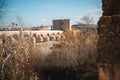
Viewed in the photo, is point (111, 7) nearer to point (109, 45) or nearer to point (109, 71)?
point (109, 45)

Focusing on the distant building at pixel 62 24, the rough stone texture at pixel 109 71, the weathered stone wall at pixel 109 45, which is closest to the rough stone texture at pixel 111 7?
the weathered stone wall at pixel 109 45

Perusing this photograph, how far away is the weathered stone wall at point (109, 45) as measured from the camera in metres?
2.02

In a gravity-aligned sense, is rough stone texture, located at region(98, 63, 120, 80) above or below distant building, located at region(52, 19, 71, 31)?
above

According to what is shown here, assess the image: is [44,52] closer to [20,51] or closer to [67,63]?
[67,63]

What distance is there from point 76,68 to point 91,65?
88 cm

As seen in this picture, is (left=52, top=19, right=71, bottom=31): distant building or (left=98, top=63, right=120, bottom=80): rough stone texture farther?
(left=52, top=19, right=71, bottom=31): distant building

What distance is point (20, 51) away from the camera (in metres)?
14.3

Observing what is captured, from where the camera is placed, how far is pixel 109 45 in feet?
6.68

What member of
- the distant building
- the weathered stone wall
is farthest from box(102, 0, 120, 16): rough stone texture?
the distant building

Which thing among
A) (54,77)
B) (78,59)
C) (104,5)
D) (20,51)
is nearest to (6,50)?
(20,51)

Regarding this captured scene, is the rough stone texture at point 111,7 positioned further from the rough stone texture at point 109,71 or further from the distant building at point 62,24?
the distant building at point 62,24

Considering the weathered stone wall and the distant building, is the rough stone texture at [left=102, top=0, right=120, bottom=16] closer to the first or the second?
the weathered stone wall

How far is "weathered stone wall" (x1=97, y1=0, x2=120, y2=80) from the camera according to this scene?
6.61ft

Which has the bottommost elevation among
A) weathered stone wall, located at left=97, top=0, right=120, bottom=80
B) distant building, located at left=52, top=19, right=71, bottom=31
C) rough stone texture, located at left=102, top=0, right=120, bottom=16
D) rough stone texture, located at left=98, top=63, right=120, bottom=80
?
distant building, located at left=52, top=19, right=71, bottom=31
